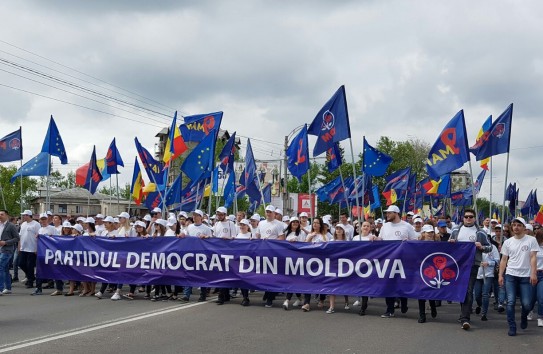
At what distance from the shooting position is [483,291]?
10984mm

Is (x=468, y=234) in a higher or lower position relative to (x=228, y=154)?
lower

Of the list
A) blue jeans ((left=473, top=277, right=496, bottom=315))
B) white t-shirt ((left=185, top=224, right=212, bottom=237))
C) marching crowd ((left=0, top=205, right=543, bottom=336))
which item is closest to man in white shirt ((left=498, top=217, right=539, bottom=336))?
marching crowd ((left=0, top=205, right=543, bottom=336))

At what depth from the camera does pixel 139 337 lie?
8344 millimetres

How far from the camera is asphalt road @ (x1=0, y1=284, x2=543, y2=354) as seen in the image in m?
7.78

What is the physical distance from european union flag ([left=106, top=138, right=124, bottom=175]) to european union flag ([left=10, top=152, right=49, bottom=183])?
250cm

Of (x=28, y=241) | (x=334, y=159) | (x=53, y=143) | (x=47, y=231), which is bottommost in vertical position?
(x=28, y=241)

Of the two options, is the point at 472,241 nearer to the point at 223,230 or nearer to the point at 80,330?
the point at 223,230

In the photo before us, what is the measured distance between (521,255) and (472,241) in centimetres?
97

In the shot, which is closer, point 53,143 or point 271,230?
point 271,230

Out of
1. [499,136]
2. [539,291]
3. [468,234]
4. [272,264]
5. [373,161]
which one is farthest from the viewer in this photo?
[373,161]

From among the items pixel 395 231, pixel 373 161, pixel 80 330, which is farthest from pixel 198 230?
pixel 373 161

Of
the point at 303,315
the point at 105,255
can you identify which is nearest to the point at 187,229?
the point at 105,255

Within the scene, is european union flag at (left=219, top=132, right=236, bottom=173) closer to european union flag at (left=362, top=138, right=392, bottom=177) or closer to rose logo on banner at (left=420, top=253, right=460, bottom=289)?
european union flag at (left=362, top=138, right=392, bottom=177)

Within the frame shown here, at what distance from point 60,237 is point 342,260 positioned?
6768 mm
